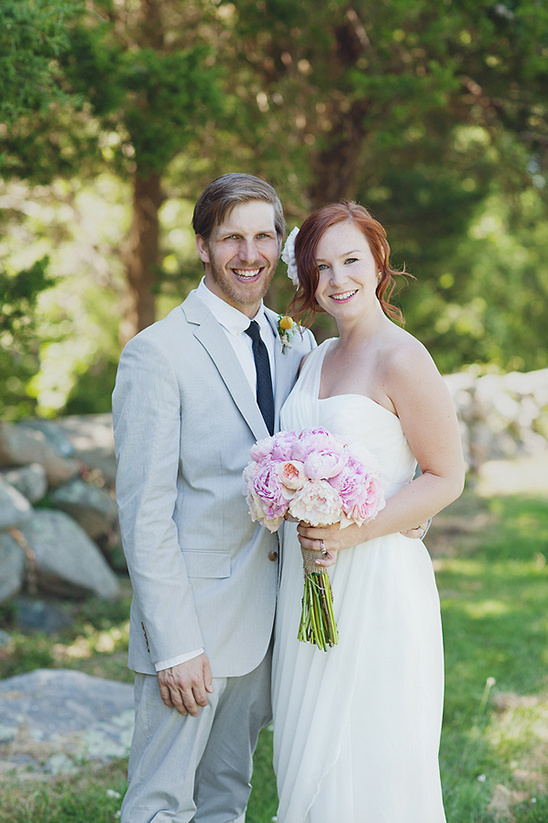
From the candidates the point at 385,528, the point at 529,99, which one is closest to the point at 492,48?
the point at 529,99

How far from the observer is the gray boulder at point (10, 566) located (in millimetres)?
6113

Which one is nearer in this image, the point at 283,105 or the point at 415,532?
the point at 415,532

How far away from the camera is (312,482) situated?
7.65 feet

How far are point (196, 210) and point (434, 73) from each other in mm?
3867

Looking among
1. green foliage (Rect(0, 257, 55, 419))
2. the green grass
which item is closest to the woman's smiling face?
the green grass

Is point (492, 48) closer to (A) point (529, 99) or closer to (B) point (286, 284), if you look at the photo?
(A) point (529, 99)

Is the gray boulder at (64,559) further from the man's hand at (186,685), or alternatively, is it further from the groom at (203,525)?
the man's hand at (186,685)

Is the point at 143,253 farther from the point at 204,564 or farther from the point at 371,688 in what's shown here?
the point at 371,688

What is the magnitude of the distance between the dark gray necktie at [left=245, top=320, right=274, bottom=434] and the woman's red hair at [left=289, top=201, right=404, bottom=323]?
0.25 m

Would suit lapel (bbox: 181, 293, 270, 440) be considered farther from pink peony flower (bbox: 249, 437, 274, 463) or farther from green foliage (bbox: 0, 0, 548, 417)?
green foliage (bbox: 0, 0, 548, 417)

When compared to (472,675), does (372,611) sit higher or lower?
higher

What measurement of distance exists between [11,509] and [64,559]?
0.75m

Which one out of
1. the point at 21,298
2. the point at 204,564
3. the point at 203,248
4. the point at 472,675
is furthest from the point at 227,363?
the point at 472,675

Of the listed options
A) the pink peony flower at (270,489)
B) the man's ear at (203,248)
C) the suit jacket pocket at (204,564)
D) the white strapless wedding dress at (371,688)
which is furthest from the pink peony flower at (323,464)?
the man's ear at (203,248)
